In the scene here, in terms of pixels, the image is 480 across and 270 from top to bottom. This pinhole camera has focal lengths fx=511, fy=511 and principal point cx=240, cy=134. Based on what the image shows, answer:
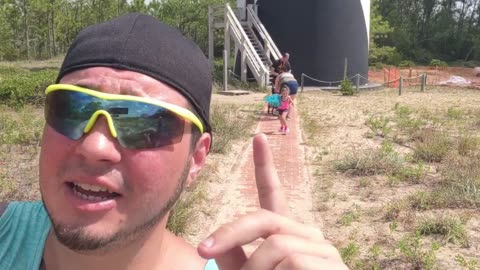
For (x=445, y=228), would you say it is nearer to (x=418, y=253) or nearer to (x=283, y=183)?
(x=418, y=253)

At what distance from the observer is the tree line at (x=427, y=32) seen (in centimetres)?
4278

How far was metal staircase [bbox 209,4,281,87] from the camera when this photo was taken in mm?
18703

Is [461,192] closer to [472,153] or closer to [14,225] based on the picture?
[472,153]

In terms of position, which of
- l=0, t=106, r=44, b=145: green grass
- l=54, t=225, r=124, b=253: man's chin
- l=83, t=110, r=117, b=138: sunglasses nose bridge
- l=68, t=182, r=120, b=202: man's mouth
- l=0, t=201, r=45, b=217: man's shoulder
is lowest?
l=0, t=106, r=44, b=145: green grass

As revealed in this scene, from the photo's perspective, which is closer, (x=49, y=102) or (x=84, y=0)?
(x=49, y=102)

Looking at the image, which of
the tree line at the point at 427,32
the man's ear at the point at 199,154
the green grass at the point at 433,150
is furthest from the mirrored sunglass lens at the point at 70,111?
the tree line at the point at 427,32

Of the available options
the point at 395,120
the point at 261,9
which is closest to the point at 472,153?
the point at 395,120

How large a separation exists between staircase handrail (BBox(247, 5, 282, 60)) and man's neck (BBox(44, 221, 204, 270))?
1767cm

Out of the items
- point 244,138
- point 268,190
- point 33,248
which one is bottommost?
point 244,138

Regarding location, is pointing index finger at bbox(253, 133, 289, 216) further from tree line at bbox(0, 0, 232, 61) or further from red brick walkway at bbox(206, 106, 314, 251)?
tree line at bbox(0, 0, 232, 61)

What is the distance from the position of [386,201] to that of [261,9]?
52.2ft

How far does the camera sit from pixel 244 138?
9.78 meters

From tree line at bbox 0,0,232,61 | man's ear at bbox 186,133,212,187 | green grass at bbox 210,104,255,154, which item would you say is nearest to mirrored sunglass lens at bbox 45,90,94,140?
man's ear at bbox 186,133,212,187

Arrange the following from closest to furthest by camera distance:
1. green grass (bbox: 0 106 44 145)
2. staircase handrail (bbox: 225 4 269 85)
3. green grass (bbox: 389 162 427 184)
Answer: green grass (bbox: 389 162 427 184), green grass (bbox: 0 106 44 145), staircase handrail (bbox: 225 4 269 85)
